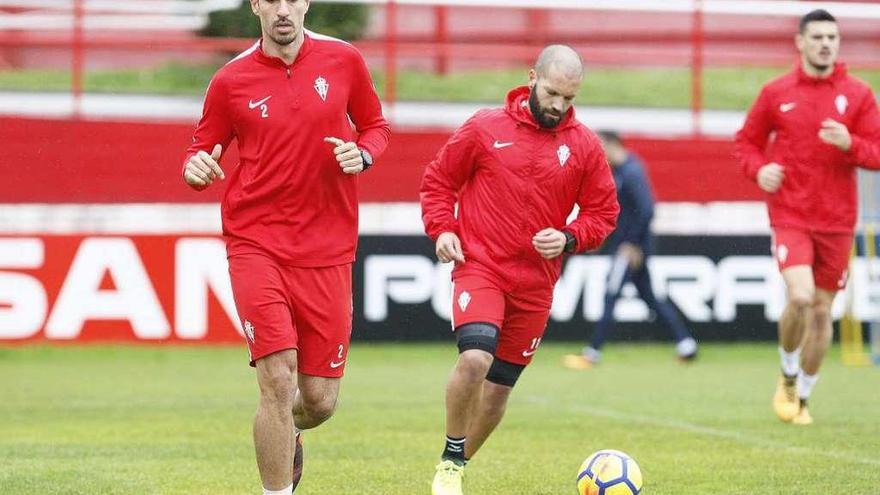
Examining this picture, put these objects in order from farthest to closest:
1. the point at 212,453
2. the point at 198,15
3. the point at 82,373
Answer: the point at 198,15 < the point at 82,373 < the point at 212,453

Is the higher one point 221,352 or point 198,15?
point 198,15

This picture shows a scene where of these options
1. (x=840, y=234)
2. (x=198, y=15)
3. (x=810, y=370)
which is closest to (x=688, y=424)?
(x=810, y=370)

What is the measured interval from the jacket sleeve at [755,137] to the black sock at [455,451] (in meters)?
4.33

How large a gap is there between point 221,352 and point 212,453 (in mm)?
8008

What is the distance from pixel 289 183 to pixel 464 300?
1.24 m

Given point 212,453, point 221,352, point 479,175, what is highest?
point 479,175

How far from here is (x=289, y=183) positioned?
299 inches

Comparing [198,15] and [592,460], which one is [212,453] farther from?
[198,15]

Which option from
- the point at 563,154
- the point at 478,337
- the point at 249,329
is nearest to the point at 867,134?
the point at 563,154

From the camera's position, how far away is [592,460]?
8125 mm

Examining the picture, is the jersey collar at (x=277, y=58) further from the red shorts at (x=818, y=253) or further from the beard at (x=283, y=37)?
the red shorts at (x=818, y=253)

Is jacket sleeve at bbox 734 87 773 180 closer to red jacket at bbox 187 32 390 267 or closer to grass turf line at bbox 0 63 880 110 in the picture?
red jacket at bbox 187 32 390 267

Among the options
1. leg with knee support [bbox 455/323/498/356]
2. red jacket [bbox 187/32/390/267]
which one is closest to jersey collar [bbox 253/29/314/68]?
red jacket [bbox 187/32/390/267]

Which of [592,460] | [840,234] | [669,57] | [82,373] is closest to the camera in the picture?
[592,460]
